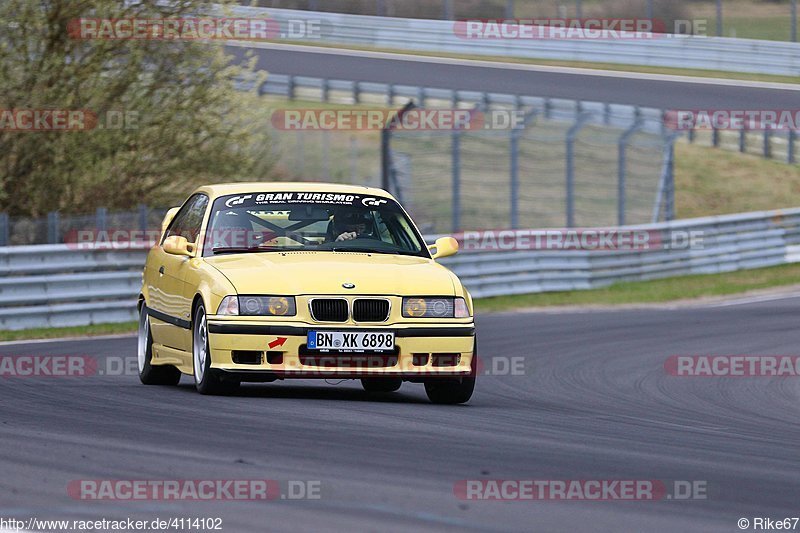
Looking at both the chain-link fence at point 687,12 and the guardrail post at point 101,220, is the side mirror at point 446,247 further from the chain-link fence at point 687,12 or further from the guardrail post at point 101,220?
the chain-link fence at point 687,12

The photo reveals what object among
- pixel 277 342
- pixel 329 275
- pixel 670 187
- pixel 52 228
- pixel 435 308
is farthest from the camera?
pixel 670 187

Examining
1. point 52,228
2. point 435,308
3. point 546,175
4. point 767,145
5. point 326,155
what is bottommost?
point 767,145

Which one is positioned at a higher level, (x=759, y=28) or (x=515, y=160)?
(x=515, y=160)

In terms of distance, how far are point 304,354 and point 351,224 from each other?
4.68 ft

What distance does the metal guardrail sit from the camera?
37.0 meters

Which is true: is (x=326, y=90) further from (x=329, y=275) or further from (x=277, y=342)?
(x=277, y=342)

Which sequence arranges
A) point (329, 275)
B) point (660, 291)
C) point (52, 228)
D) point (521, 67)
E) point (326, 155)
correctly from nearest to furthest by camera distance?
point (329, 275)
point (52, 228)
point (660, 291)
point (326, 155)
point (521, 67)

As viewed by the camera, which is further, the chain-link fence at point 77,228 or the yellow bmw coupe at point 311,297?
the chain-link fence at point 77,228

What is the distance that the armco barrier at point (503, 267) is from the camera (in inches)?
682

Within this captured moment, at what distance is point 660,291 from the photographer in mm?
23891

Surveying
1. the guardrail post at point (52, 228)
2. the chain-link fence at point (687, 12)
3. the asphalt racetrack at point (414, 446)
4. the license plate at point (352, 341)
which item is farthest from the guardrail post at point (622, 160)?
the chain-link fence at point (687, 12)

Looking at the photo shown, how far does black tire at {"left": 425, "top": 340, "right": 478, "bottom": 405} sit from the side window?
1993 mm

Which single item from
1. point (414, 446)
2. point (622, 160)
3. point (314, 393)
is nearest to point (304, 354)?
point (314, 393)

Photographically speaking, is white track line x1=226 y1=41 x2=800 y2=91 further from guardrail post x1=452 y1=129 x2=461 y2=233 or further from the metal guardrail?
guardrail post x1=452 y1=129 x2=461 y2=233
